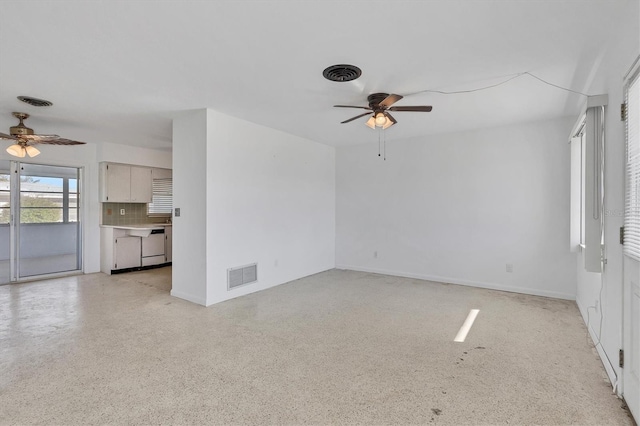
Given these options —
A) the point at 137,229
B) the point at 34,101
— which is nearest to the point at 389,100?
the point at 34,101

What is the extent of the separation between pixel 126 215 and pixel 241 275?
3.65 meters

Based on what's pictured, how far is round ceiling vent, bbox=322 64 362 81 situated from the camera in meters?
2.79

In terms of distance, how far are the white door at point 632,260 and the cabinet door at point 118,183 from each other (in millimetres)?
7179

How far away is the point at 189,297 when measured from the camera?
13.9 feet

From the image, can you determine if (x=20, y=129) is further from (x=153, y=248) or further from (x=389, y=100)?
(x=389, y=100)

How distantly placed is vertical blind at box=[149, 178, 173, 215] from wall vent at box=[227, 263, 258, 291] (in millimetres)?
3556

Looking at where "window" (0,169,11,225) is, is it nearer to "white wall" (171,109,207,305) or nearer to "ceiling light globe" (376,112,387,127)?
"white wall" (171,109,207,305)

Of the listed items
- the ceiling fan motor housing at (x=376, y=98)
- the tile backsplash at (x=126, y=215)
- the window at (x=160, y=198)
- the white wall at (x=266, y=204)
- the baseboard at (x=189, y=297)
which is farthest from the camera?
the window at (x=160, y=198)

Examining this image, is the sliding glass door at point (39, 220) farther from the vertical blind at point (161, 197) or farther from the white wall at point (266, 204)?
the white wall at point (266, 204)

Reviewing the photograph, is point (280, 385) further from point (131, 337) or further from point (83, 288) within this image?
point (83, 288)

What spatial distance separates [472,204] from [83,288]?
614 centimetres

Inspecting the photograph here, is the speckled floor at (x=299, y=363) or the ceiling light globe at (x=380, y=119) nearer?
the speckled floor at (x=299, y=363)

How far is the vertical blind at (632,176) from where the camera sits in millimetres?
1797

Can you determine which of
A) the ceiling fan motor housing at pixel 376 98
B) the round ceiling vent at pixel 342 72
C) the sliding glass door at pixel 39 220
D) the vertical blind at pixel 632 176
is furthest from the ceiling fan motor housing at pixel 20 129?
the vertical blind at pixel 632 176
